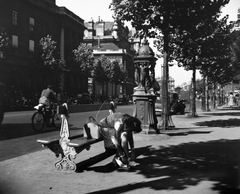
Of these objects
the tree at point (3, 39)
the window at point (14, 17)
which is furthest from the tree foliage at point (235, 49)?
the window at point (14, 17)

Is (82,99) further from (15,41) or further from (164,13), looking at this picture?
(164,13)

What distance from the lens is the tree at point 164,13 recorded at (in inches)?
466

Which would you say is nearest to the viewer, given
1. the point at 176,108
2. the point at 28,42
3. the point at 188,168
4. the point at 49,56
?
the point at 188,168

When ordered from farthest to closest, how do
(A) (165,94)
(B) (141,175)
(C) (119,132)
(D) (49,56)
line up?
(D) (49,56)
(A) (165,94)
(C) (119,132)
(B) (141,175)

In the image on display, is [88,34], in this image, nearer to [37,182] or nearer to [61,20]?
[61,20]

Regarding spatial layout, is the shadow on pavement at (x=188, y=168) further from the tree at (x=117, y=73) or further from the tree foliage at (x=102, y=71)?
the tree at (x=117, y=73)

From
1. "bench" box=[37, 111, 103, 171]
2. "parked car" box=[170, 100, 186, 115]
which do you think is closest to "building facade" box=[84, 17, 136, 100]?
"parked car" box=[170, 100, 186, 115]

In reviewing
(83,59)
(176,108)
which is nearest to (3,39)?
(176,108)

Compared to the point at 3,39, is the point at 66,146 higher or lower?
lower

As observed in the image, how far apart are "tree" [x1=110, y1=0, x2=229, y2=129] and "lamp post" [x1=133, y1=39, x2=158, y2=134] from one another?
1.85 metres

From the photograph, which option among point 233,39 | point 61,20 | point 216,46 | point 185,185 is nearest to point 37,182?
point 185,185

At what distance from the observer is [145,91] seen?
10414 millimetres

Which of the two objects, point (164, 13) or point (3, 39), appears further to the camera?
point (3, 39)

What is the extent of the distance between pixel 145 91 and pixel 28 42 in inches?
1289
